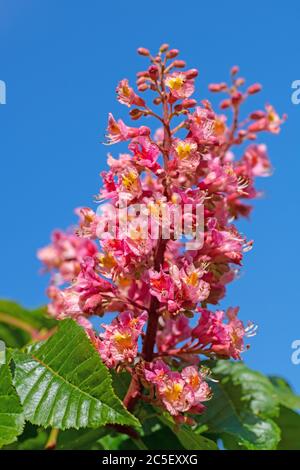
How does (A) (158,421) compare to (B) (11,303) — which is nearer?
(A) (158,421)

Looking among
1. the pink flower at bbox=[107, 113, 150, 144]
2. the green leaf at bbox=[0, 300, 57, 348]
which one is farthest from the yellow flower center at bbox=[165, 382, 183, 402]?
the green leaf at bbox=[0, 300, 57, 348]

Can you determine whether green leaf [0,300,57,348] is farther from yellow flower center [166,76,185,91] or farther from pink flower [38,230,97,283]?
yellow flower center [166,76,185,91]

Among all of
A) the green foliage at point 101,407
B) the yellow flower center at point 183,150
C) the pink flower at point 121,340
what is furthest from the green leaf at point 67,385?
the yellow flower center at point 183,150

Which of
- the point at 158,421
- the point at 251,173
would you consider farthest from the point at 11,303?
the point at 251,173

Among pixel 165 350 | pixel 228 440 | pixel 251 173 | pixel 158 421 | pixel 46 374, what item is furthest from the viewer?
pixel 251 173

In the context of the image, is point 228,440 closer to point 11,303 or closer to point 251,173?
point 251,173
